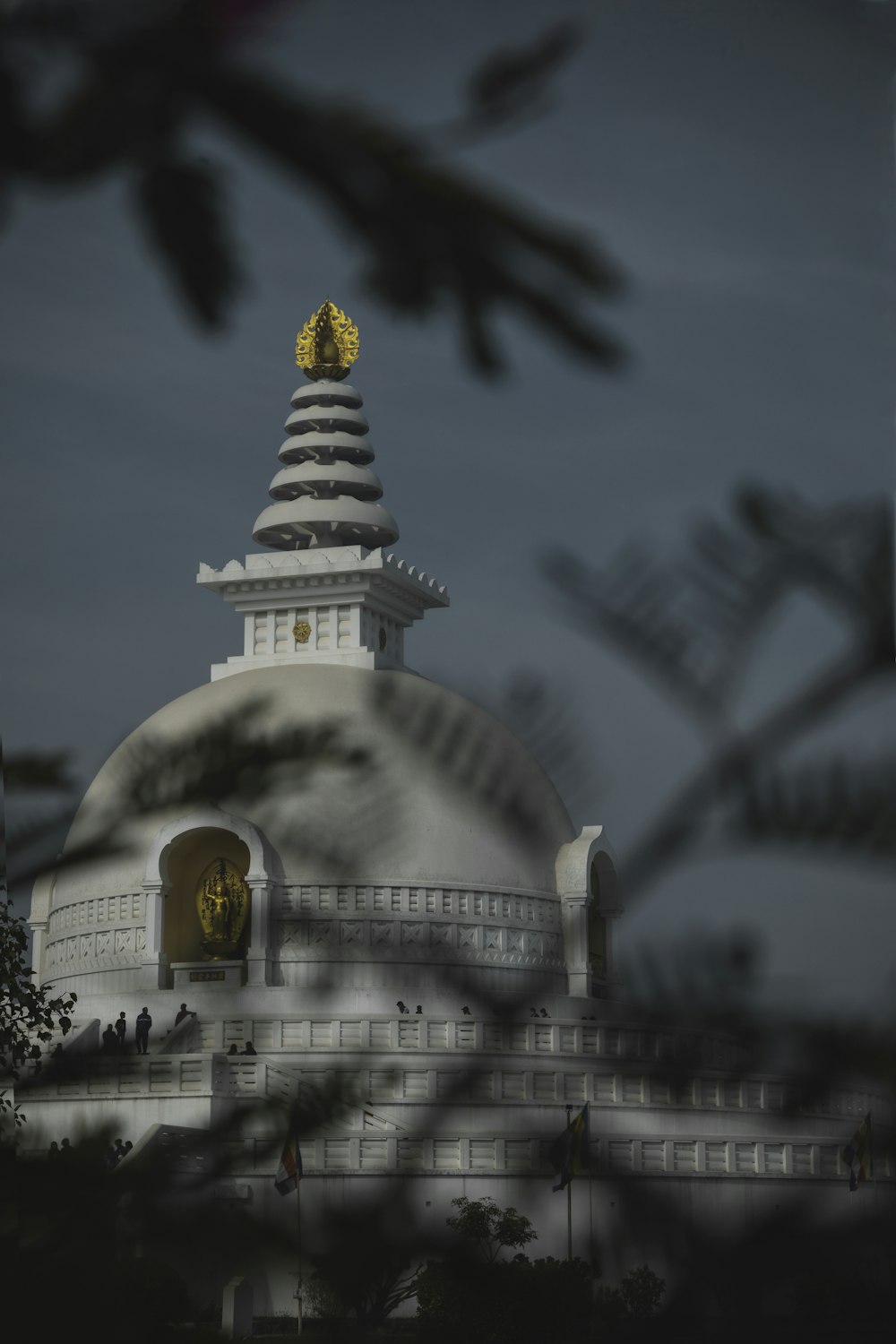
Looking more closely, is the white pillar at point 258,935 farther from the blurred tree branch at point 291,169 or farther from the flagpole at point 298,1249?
the blurred tree branch at point 291,169

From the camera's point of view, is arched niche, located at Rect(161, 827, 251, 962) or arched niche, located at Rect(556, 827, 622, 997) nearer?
arched niche, located at Rect(556, 827, 622, 997)

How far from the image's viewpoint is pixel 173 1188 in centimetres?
147

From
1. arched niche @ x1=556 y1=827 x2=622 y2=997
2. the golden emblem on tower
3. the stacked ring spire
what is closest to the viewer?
arched niche @ x1=556 y1=827 x2=622 y2=997

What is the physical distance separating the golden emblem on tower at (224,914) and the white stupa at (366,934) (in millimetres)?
44

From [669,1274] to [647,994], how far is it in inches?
10.3

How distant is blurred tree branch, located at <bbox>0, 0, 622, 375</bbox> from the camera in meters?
0.84

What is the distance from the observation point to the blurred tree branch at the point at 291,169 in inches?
33.1

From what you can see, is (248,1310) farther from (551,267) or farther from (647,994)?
(551,267)

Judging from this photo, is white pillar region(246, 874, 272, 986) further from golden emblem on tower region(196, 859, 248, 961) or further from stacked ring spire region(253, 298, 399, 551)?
stacked ring spire region(253, 298, 399, 551)

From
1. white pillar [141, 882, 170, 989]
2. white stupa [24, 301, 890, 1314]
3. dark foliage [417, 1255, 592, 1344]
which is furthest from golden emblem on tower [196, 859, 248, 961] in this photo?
dark foliage [417, 1255, 592, 1344]

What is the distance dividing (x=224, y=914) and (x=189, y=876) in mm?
1207

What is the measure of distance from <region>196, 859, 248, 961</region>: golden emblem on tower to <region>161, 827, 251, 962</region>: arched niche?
149mm

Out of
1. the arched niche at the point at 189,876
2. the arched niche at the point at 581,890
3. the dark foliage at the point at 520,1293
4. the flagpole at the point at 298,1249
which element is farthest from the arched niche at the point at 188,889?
the dark foliage at the point at 520,1293

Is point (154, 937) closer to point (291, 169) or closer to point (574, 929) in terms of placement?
point (574, 929)
